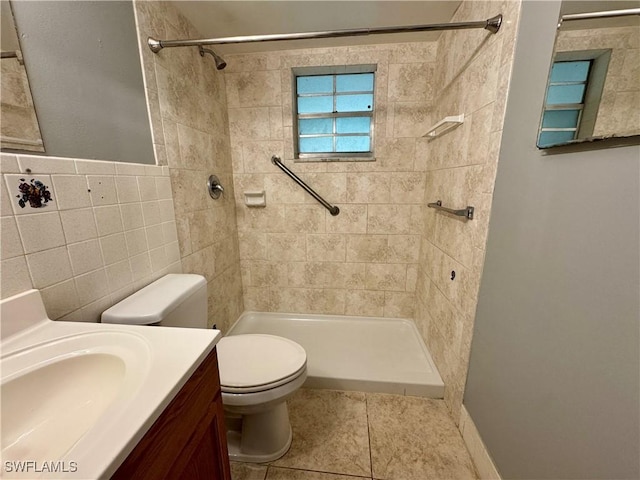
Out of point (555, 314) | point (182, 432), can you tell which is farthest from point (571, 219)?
point (182, 432)

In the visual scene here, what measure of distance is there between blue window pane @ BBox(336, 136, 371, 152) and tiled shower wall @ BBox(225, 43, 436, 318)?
0.47 ft

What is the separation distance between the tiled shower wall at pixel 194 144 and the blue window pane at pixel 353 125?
86 centimetres

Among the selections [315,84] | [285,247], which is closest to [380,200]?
[285,247]

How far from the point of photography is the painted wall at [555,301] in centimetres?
57

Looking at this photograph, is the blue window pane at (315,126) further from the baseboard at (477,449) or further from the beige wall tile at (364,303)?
the baseboard at (477,449)

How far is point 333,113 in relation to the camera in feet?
6.64

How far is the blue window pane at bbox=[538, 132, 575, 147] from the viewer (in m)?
0.70

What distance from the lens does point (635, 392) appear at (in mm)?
539

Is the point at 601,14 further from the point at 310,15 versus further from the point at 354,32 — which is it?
the point at 310,15

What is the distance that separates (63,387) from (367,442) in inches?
48.9

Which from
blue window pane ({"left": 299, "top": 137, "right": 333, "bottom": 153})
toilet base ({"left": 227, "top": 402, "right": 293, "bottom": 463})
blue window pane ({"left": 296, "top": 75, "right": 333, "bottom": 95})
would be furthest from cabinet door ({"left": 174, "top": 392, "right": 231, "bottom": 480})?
blue window pane ({"left": 296, "top": 75, "right": 333, "bottom": 95})

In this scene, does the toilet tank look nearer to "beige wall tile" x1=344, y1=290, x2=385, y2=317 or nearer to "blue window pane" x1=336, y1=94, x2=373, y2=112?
"beige wall tile" x1=344, y1=290, x2=385, y2=317

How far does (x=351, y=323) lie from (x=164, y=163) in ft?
5.68

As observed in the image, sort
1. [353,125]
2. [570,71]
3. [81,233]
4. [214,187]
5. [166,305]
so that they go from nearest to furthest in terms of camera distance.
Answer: [570,71] < [81,233] < [166,305] < [214,187] < [353,125]
